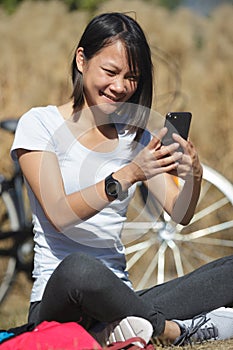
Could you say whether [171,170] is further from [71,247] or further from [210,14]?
[210,14]

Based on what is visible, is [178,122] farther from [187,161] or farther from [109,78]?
[109,78]

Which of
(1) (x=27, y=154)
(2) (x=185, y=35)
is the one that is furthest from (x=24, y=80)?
(1) (x=27, y=154)

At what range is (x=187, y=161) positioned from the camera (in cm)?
293

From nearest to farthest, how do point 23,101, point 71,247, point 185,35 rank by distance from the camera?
point 71,247 < point 23,101 < point 185,35

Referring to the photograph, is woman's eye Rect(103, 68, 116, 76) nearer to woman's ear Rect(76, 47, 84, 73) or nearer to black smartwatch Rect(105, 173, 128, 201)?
woman's ear Rect(76, 47, 84, 73)

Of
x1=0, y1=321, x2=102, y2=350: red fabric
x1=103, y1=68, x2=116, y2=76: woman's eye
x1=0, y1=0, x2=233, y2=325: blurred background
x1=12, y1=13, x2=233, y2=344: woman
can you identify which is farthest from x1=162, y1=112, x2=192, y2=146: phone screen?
x1=0, y1=0, x2=233, y2=325: blurred background

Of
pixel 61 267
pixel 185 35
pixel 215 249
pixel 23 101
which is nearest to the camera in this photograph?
pixel 61 267

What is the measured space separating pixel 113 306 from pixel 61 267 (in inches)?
8.5

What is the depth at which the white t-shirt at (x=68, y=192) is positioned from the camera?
10.1ft

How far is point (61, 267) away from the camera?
9.37ft

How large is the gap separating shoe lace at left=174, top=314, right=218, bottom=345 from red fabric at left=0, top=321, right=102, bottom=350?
17.7 inches

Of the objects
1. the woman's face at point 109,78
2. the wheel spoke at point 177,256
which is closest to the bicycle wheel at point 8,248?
the wheel spoke at point 177,256

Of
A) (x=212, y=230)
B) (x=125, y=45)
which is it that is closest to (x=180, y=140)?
(x=125, y=45)

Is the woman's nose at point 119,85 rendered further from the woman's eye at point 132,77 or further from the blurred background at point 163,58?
the blurred background at point 163,58
